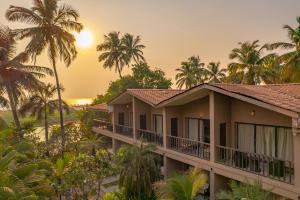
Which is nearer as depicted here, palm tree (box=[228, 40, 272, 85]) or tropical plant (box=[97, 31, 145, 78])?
palm tree (box=[228, 40, 272, 85])

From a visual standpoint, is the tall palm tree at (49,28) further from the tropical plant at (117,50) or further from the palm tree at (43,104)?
the tropical plant at (117,50)

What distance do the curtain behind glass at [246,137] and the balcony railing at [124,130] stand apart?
1189 cm

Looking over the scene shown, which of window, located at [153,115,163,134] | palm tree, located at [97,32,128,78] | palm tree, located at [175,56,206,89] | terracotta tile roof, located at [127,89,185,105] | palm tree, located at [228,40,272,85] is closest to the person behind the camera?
terracotta tile roof, located at [127,89,185,105]

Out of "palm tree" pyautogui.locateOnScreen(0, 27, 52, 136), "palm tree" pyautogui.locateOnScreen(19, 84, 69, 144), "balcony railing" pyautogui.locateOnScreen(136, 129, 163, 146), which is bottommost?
"balcony railing" pyautogui.locateOnScreen(136, 129, 163, 146)

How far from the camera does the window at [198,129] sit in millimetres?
19763

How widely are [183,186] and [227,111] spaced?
6.46 meters

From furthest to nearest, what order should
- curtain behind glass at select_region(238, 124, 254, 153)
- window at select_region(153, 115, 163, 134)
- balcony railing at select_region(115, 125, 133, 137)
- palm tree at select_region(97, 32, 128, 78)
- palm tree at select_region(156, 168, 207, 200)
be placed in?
Result: palm tree at select_region(97, 32, 128, 78) < balcony railing at select_region(115, 125, 133, 137) < window at select_region(153, 115, 163, 134) < curtain behind glass at select_region(238, 124, 254, 153) < palm tree at select_region(156, 168, 207, 200)

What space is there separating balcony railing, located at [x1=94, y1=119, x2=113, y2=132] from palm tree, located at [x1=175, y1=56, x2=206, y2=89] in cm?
2832

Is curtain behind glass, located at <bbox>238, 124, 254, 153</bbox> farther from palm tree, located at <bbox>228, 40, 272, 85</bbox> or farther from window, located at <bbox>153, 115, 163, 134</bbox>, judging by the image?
palm tree, located at <bbox>228, 40, 272, 85</bbox>

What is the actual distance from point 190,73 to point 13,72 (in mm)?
42809

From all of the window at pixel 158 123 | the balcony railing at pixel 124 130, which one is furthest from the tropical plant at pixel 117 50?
the window at pixel 158 123

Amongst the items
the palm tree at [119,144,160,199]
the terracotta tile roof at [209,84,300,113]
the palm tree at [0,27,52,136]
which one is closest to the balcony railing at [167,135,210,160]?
the palm tree at [119,144,160,199]

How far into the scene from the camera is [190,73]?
201 feet

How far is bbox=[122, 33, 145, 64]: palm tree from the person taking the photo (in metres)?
53.1
